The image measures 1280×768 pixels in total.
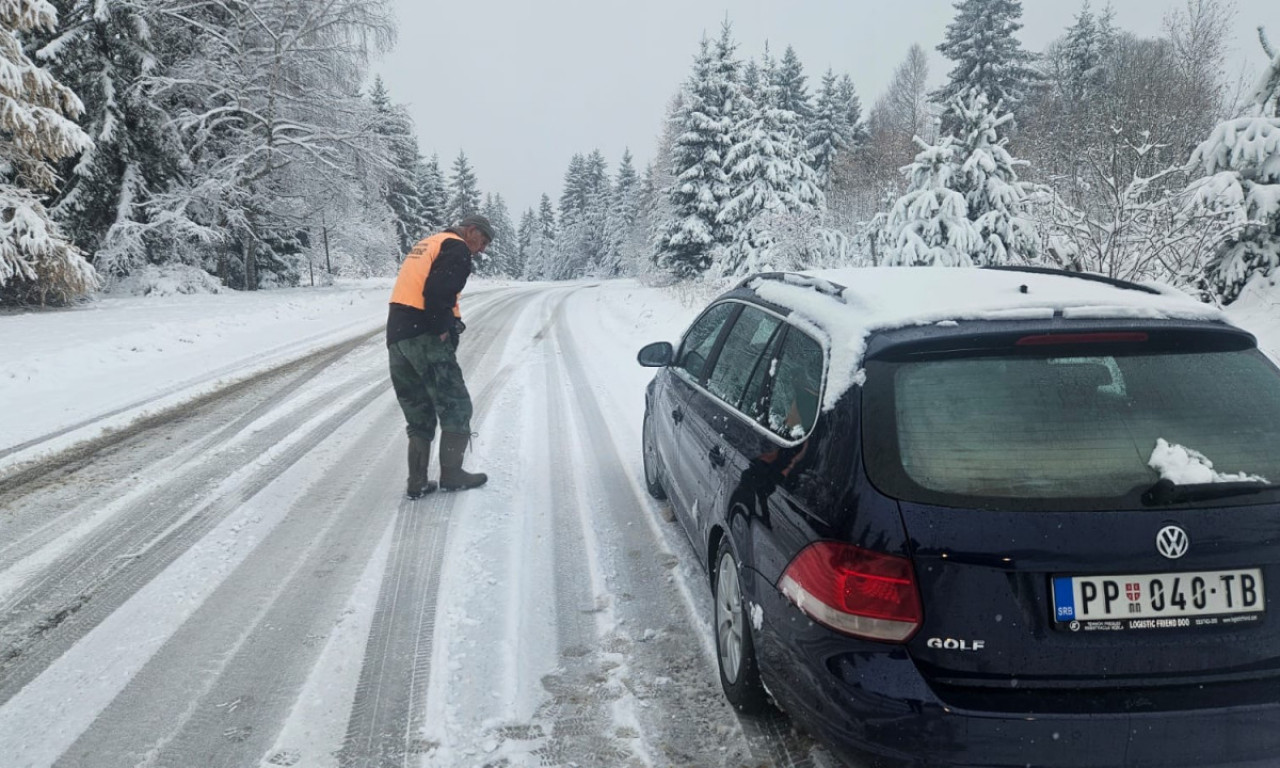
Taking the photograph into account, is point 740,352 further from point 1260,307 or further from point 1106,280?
point 1260,307

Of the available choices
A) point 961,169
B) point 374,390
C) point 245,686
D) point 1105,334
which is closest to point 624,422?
point 374,390

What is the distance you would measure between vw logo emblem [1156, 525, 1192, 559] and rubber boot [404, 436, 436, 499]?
438 cm

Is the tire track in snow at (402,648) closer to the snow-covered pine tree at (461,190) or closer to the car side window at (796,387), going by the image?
the car side window at (796,387)

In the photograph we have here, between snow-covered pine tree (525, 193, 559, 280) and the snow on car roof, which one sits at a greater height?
snow-covered pine tree (525, 193, 559, 280)

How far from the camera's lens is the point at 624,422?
7.59 metres

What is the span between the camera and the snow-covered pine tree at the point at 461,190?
58812 mm

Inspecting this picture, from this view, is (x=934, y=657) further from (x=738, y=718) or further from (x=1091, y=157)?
(x=1091, y=157)

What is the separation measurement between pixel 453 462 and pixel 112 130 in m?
20.6

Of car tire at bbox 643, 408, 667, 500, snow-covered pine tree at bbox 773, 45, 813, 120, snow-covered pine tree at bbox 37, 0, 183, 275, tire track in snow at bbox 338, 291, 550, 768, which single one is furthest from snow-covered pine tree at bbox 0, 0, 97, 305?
snow-covered pine tree at bbox 773, 45, 813, 120

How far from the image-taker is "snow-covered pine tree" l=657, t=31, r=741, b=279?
27.1 metres

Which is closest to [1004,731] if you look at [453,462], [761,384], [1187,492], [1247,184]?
[1187,492]

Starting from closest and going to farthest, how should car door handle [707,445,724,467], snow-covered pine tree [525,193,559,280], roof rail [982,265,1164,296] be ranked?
1. roof rail [982,265,1164,296]
2. car door handle [707,445,724,467]
3. snow-covered pine tree [525,193,559,280]

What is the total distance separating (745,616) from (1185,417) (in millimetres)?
1503

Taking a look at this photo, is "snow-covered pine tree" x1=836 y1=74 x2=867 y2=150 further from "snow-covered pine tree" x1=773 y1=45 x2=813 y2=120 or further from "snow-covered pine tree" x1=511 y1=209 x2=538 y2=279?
"snow-covered pine tree" x1=511 y1=209 x2=538 y2=279
